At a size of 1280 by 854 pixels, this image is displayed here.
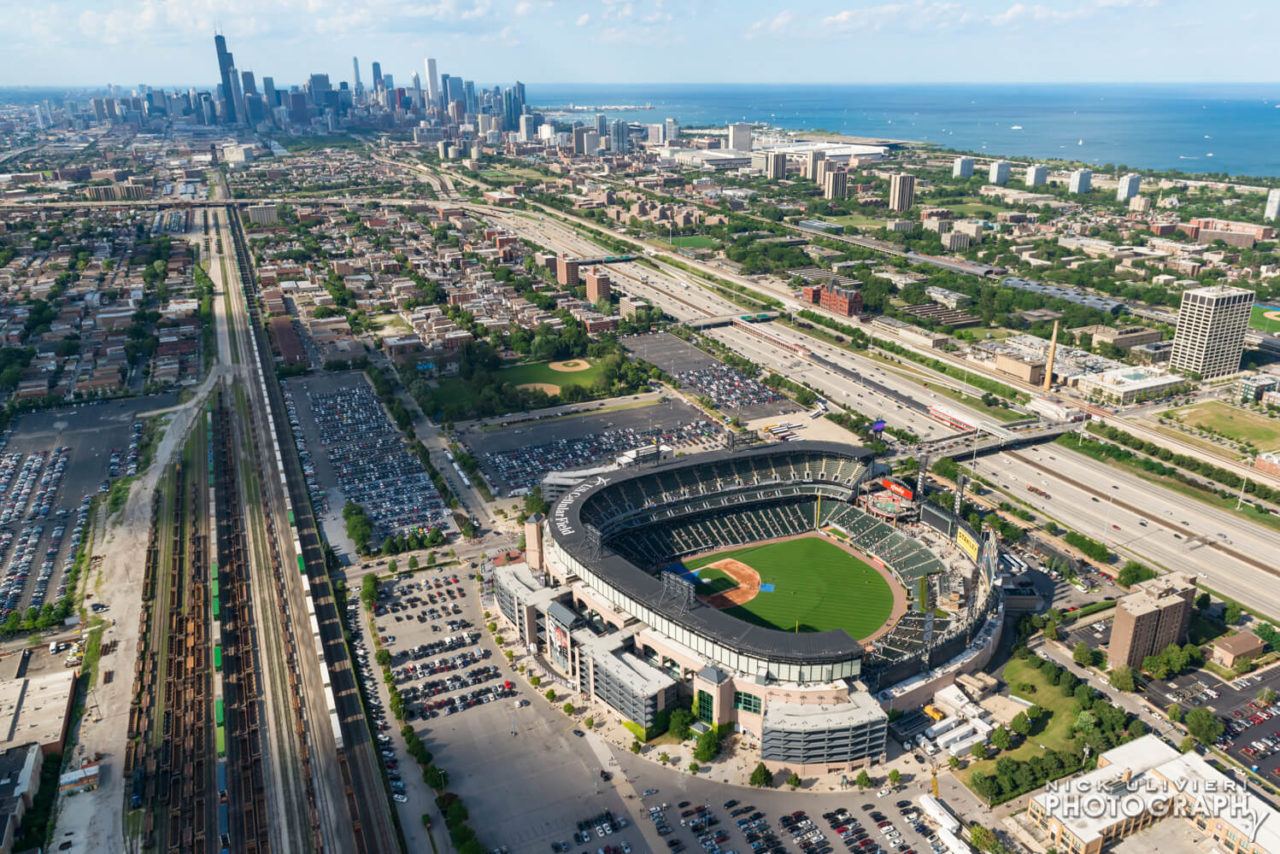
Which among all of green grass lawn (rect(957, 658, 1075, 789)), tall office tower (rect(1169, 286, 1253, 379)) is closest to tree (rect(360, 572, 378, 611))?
green grass lawn (rect(957, 658, 1075, 789))

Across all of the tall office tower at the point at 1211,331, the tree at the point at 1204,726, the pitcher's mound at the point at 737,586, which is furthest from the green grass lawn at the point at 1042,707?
the tall office tower at the point at 1211,331

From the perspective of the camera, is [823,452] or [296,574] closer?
[296,574]

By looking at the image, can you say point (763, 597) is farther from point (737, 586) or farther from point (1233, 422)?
point (1233, 422)

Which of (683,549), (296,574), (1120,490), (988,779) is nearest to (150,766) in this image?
(296,574)

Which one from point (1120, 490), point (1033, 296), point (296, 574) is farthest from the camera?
point (1033, 296)

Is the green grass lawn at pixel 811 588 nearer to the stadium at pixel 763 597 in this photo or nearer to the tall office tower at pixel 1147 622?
the stadium at pixel 763 597

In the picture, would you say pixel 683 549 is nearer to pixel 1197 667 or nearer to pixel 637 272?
pixel 1197 667
